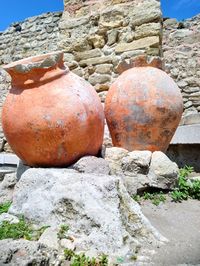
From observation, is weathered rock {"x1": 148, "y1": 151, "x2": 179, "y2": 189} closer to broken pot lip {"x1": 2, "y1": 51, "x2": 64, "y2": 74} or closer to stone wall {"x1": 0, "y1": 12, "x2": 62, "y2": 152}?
broken pot lip {"x1": 2, "y1": 51, "x2": 64, "y2": 74}

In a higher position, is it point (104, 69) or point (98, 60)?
point (98, 60)

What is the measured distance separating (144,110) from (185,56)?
3846mm

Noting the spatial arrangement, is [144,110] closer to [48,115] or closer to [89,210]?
[48,115]

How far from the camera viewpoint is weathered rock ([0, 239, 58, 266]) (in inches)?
43.6

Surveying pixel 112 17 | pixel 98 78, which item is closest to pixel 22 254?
pixel 98 78

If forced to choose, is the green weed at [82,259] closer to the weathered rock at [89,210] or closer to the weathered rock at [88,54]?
the weathered rock at [89,210]

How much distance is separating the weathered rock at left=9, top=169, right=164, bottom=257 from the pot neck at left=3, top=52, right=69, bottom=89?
0.65 m

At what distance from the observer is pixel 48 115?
1.92 meters

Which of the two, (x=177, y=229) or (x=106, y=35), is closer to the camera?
(x=177, y=229)

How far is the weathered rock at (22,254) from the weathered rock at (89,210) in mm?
251

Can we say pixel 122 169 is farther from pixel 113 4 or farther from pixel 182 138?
pixel 113 4

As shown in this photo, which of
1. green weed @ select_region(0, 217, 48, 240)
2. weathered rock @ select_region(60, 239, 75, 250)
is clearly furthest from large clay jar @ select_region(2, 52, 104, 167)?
weathered rock @ select_region(60, 239, 75, 250)

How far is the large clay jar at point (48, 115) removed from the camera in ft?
6.35

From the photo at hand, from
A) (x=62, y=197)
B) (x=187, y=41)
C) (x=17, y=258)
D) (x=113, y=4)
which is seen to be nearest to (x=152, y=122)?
(x=62, y=197)
